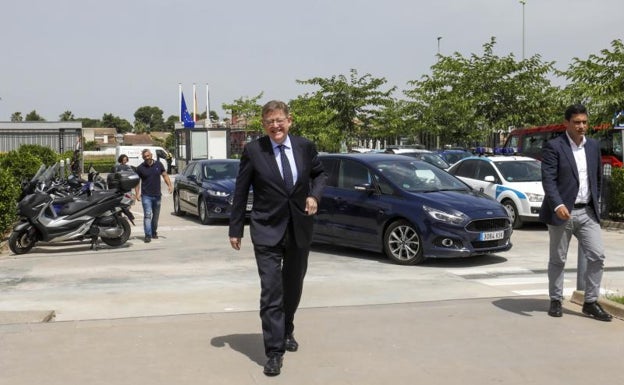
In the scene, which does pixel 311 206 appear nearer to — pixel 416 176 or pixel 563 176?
pixel 563 176

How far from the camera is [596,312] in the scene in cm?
639

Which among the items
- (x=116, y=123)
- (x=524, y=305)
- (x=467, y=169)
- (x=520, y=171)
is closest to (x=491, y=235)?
(x=524, y=305)

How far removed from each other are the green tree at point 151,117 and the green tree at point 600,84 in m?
170

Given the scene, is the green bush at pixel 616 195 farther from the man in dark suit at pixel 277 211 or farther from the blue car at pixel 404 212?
the man in dark suit at pixel 277 211

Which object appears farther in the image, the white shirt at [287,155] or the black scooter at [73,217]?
the black scooter at [73,217]

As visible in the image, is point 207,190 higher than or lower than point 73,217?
higher

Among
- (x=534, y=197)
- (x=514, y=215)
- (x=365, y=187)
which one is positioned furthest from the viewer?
(x=514, y=215)

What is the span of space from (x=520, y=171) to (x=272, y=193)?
1124cm

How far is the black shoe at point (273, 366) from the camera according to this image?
4.89m

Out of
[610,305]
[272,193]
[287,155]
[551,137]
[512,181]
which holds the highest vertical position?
[551,137]

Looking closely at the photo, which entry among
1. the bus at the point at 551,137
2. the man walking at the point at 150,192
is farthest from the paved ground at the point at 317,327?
the bus at the point at 551,137

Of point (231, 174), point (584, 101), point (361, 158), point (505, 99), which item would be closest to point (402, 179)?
point (361, 158)

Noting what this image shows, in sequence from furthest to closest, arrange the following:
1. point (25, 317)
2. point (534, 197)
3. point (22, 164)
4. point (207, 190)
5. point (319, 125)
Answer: point (319, 125)
point (22, 164)
point (207, 190)
point (534, 197)
point (25, 317)

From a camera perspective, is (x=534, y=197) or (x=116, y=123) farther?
(x=116, y=123)
